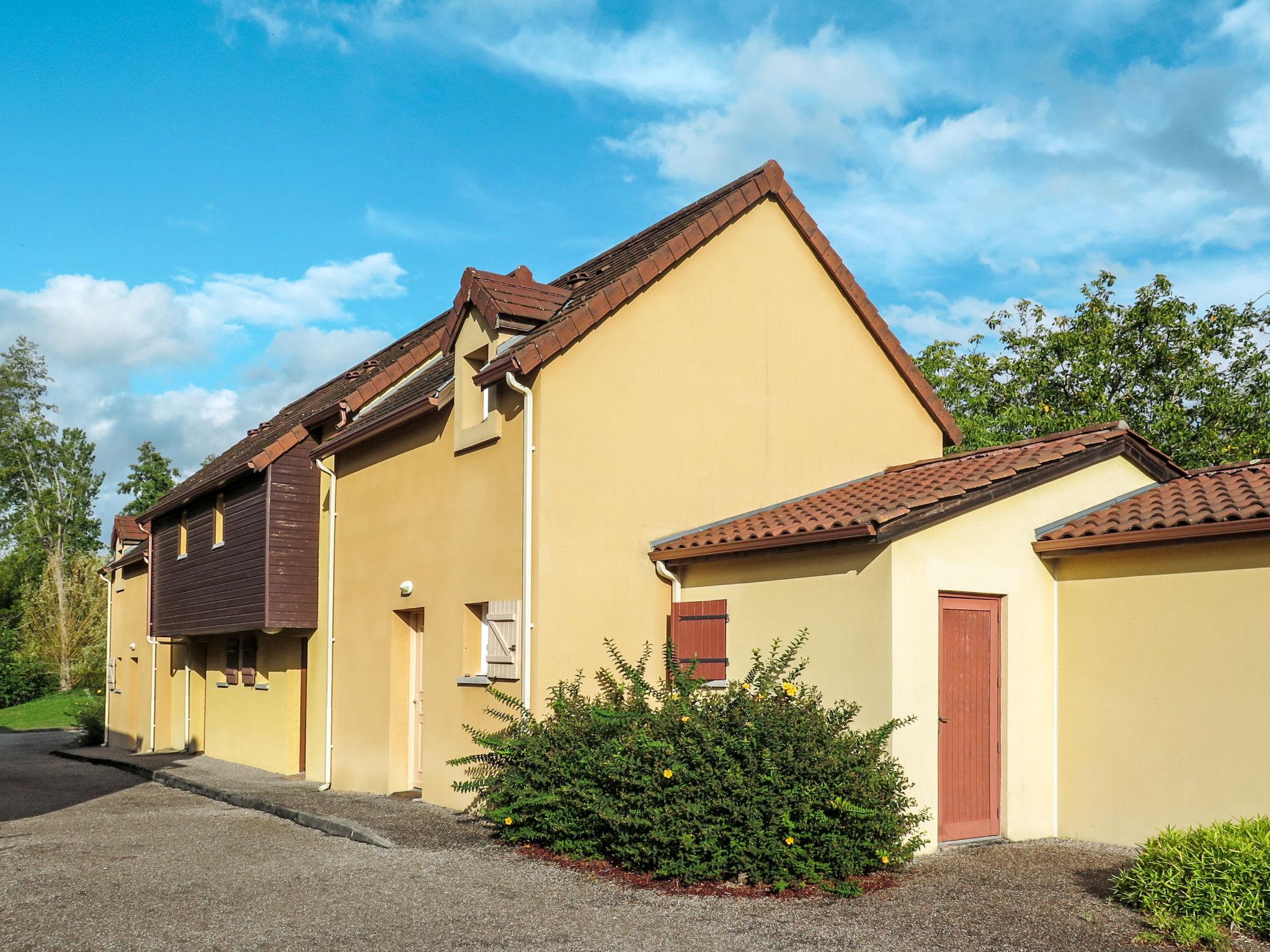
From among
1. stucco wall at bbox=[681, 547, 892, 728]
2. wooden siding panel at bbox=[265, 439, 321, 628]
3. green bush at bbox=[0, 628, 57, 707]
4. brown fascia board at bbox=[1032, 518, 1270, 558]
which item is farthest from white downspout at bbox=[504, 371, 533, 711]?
green bush at bbox=[0, 628, 57, 707]

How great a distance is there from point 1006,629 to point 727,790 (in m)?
3.56

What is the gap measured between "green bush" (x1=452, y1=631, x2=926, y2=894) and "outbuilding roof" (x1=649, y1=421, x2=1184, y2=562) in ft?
4.48

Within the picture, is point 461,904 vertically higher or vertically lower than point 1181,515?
lower

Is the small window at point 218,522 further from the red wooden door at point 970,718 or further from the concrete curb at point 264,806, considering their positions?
the red wooden door at point 970,718

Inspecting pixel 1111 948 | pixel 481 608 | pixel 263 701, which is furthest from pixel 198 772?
pixel 1111 948

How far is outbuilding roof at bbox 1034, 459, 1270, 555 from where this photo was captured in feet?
31.2

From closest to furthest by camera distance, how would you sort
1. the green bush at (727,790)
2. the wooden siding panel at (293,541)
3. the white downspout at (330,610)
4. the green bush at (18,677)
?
the green bush at (727,790)
the white downspout at (330,610)
the wooden siding panel at (293,541)
the green bush at (18,677)

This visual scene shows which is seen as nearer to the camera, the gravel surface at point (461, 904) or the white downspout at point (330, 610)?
the gravel surface at point (461, 904)

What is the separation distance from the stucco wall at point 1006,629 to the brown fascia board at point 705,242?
142 inches

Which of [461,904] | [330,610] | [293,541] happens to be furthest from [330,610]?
[461,904]

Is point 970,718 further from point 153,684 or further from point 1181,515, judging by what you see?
point 153,684

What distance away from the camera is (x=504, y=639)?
39.2ft

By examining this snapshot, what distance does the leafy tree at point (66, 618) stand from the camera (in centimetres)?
4844

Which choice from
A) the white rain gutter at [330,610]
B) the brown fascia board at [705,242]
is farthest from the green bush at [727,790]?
the white rain gutter at [330,610]
